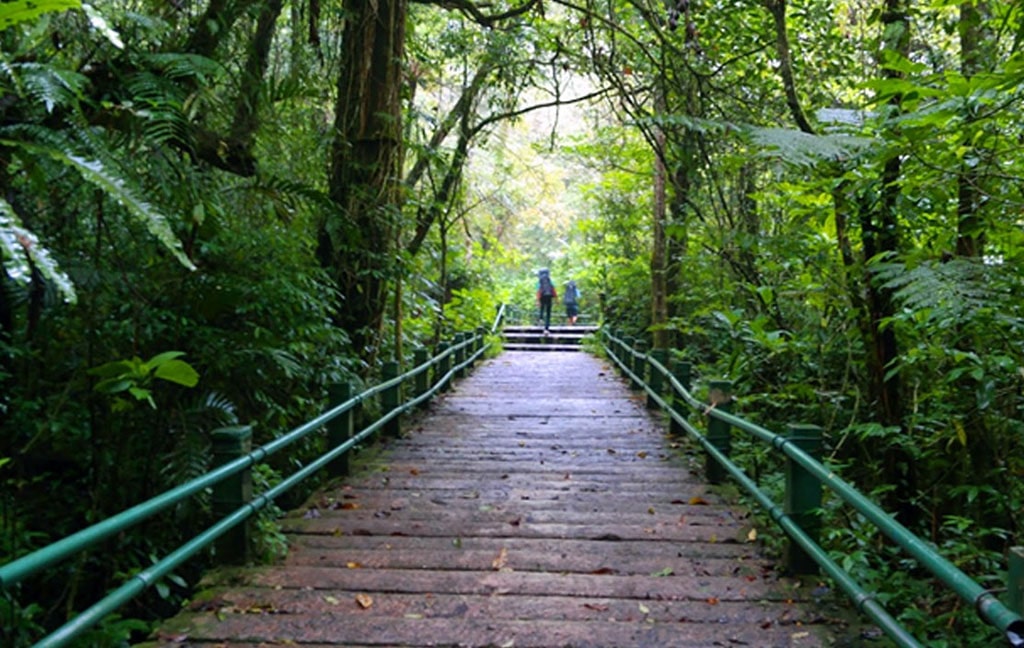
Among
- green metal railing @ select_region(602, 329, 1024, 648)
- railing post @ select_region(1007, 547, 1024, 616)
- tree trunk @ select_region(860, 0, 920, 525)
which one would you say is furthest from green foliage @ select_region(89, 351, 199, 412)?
tree trunk @ select_region(860, 0, 920, 525)

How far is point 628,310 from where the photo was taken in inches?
762

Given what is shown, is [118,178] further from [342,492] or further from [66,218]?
[342,492]

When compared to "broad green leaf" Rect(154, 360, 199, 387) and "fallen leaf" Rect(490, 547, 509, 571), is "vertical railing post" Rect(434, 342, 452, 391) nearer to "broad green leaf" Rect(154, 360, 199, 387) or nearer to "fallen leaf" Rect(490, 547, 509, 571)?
"fallen leaf" Rect(490, 547, 509, 571)

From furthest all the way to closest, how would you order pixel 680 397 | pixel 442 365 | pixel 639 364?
pixel 639 364 < pixel 442 365 < pixel 680 397

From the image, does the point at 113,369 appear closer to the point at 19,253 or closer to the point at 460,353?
the point at 19,253

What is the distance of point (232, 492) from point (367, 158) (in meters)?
4.37

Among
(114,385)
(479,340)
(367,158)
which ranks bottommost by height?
(479,340)

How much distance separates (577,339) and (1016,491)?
18268 millimetres

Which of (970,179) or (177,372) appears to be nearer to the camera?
(177,372)

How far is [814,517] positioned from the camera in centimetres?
380

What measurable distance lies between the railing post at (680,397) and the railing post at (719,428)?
138 cm

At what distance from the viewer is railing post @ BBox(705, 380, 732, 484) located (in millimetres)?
5543

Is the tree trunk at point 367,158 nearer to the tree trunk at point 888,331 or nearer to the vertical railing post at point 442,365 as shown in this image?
the vertical railing post at point 442,365

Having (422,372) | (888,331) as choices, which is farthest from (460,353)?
(888,331)
